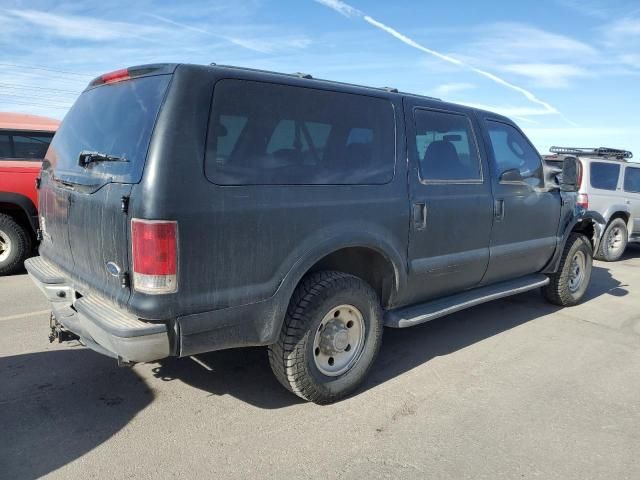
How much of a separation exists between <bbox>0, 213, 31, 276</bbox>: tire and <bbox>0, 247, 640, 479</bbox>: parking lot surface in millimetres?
2092

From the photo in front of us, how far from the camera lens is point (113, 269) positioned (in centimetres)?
270

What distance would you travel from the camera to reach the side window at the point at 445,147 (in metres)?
3.78

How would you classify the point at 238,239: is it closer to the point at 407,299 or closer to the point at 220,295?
the point at 220,295

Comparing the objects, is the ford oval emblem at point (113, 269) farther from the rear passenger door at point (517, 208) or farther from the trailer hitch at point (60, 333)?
the rear passenger door at point (517, 208)

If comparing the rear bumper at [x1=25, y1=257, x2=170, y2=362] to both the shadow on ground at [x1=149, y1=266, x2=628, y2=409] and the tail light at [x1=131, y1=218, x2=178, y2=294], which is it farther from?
the shadow on ground at [x1=149, y1=266, x2=628, y2=409]

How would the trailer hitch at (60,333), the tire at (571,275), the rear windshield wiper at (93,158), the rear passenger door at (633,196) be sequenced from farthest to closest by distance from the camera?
the rear passenger door at (633,196) → the tire at (571,275) → the trailer hitch at (60,333) → the rear windshield wiper at (93,158)

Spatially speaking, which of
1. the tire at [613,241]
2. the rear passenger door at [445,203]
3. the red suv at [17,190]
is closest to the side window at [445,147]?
the rear passenger door at [445,203]

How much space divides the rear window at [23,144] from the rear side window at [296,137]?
4.93 meters

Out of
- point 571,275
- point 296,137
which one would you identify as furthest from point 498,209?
point 296,137

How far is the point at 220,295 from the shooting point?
269 cm

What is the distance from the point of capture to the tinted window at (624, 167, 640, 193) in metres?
9.45

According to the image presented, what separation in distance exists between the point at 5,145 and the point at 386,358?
5567mm

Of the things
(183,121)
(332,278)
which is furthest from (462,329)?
(183,121)

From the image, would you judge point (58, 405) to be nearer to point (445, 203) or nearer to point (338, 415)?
point (338, 415)
